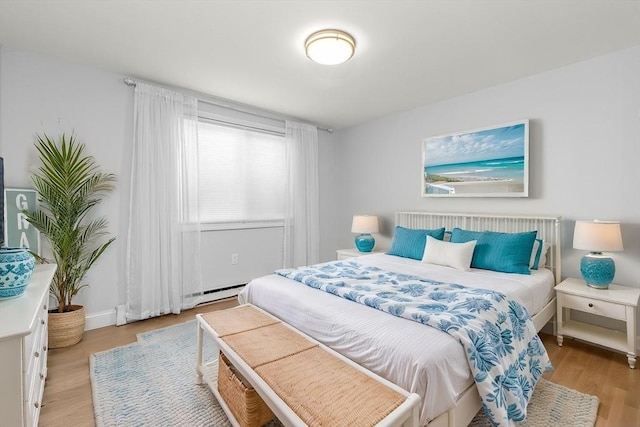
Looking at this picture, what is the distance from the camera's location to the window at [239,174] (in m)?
3.66

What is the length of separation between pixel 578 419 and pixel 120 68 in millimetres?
4374

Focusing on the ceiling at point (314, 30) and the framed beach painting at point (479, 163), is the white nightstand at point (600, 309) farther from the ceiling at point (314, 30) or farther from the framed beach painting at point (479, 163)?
the ceiling at point (314, 30)

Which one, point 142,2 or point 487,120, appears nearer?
point 142,2

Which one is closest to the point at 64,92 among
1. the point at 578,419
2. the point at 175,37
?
the point at 175,37

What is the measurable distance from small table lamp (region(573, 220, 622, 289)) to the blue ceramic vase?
3683 millimetres

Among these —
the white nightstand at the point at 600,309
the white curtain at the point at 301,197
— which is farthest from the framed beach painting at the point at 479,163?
the white curtain at the point at 301,197

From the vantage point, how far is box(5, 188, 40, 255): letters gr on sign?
7.91ft

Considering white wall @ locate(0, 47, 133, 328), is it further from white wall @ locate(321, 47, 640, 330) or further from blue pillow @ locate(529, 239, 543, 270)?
blue pillow @ locate(529, 239, 543, 270)

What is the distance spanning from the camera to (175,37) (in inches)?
90.3

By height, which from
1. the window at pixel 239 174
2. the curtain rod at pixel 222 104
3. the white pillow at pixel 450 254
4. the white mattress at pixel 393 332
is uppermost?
the curtain rod at pixel 222 104

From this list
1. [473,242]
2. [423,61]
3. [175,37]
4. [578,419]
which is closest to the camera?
[578,419]

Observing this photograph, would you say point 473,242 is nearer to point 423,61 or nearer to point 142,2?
point 423,61

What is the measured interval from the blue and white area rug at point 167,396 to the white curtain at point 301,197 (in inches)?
83.4

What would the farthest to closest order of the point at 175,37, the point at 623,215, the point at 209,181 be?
the point at 209,181 < the point at 623,215 < the point at 175,37
